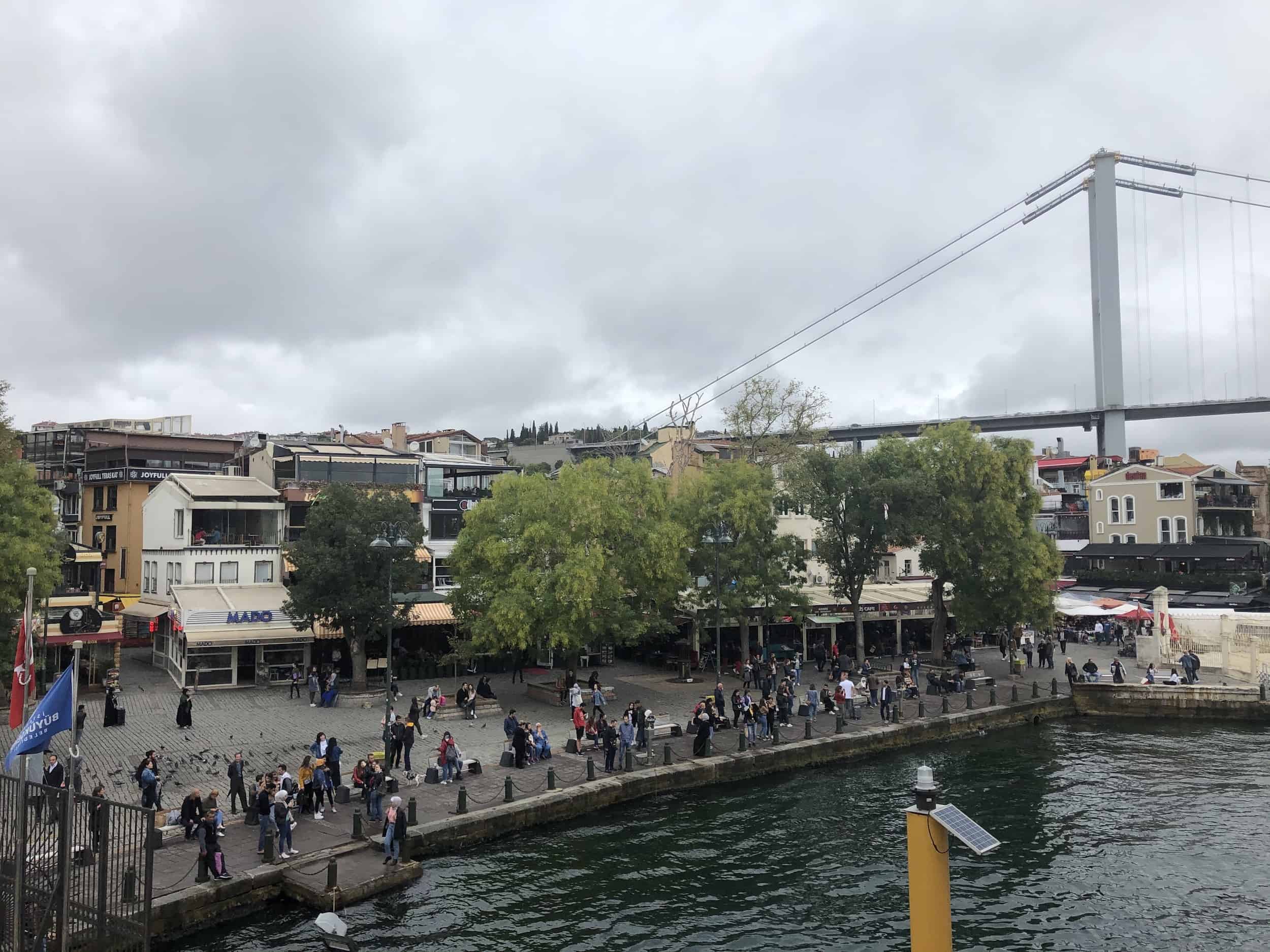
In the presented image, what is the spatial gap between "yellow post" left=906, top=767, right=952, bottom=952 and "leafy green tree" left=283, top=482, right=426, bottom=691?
94.0ft

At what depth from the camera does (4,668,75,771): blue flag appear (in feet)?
41.8

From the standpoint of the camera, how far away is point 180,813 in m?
20.2

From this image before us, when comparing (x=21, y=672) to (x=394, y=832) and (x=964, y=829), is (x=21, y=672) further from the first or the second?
(x=964, y=829)

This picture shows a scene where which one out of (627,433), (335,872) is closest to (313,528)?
(335,872)

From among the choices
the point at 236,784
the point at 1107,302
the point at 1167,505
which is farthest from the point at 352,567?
the point at 1107,302

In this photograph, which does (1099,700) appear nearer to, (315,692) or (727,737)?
(727,737)

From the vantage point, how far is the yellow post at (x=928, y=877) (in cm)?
775

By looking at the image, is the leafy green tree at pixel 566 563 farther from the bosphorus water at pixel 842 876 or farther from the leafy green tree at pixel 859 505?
the bosphorus water at pixel 842 876

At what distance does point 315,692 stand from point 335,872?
17.6 meters

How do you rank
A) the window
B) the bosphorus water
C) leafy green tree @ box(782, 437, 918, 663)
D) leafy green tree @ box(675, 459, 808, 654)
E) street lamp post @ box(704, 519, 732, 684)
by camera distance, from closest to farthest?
the bosphorus water → street lamp post @ box(704, 519, 732, 684) → leafy green tree @ box(675, 459, 808, 654) → leafy green tree @ box(782, 437, 918, 663) → the window

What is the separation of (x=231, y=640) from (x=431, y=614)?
8.15 metres

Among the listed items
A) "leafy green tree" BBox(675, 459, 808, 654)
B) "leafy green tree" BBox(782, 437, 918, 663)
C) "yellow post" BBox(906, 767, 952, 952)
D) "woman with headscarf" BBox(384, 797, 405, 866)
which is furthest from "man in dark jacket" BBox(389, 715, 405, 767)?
"leafy green tree" BBox(782, 437, 918, 663)

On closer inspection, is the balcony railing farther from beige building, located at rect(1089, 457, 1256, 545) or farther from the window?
the window

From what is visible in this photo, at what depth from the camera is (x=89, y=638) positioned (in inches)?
1412
